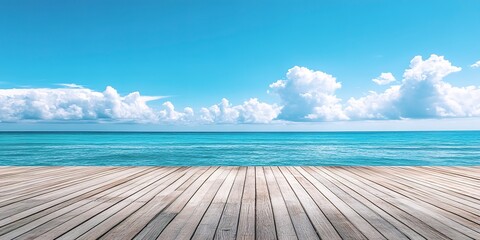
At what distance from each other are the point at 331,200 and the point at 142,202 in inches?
84.7

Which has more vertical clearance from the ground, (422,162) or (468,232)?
(468,232)

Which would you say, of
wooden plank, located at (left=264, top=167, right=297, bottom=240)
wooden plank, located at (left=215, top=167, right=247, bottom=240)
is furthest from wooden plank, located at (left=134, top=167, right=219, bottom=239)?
wooden plank, located at (left=264, top=167, right=297, bottom=240)

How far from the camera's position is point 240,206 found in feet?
10.9

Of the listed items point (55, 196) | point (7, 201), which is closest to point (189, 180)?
point (55, 196)

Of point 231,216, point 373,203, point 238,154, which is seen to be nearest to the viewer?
point 231,216

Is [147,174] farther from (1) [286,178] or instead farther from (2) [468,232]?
(2) [468,232]

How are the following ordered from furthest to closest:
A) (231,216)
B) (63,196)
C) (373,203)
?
(63,196) → (373,203) → (231,216)

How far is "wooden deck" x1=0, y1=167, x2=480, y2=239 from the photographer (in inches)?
97.7

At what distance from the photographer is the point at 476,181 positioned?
5.13 metres

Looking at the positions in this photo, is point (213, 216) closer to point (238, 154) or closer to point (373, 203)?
point (373, 203)

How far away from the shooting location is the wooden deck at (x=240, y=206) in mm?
2482

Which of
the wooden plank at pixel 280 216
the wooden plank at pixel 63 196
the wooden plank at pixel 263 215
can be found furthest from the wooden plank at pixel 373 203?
the wooden plank at pixel 63 196

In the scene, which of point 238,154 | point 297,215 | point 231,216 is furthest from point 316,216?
point 238,154

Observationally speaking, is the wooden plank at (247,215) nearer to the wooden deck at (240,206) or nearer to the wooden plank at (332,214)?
the wooden deck at (240,206)
